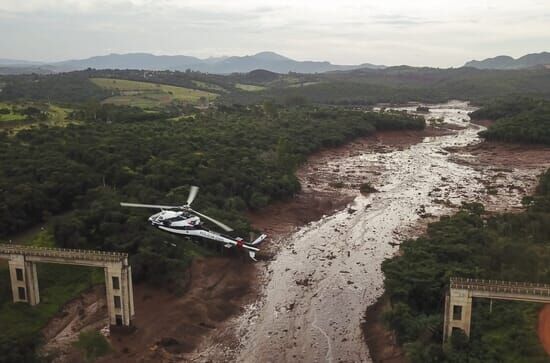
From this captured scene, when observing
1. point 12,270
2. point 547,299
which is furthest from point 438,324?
point 12,270

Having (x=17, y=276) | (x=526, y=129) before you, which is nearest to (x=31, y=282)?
(x=17, y=276)

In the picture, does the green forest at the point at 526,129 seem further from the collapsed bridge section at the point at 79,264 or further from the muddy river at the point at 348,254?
the collapsed bridge section at the point at 79,264

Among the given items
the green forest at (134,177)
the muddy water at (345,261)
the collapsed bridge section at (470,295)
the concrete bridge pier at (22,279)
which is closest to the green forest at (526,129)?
the muddy water at (345,261)

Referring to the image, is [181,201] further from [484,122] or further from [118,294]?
[484,122]

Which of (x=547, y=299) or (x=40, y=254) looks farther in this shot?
(x=40, y=254)

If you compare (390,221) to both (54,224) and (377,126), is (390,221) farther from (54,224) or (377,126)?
(377,126)

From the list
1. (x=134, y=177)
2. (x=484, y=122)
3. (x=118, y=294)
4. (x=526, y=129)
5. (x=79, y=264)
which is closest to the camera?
(x=118, y=294)
